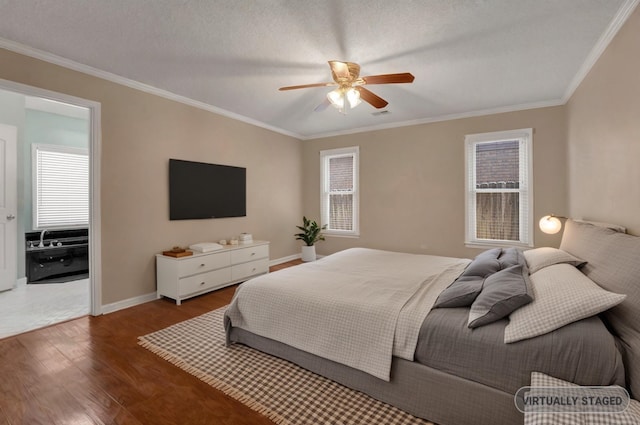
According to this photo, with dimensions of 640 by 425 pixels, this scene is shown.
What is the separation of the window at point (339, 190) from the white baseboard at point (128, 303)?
3.31 m

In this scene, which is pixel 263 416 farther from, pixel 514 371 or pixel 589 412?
pixel 589 412

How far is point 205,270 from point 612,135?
4357 mm

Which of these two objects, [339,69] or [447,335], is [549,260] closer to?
[447,335]

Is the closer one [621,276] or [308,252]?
[621,276]

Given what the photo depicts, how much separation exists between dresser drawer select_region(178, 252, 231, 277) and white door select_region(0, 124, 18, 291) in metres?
2.61

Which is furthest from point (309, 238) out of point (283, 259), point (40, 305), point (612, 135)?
point (612, 135)

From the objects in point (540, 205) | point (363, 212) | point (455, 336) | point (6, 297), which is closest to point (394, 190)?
point (363, 212)

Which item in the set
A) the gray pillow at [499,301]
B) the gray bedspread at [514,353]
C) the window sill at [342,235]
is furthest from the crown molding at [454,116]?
the gray bedspread at [514,353]

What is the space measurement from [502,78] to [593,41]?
0.83 meters

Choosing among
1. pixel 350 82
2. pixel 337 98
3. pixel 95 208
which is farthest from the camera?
pixel 95 208

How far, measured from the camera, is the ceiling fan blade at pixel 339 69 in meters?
2.46

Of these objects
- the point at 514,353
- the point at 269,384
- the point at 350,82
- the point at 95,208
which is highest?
the point at 350,82

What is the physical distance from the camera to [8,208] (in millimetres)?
3986

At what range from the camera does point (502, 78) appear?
3.28m
